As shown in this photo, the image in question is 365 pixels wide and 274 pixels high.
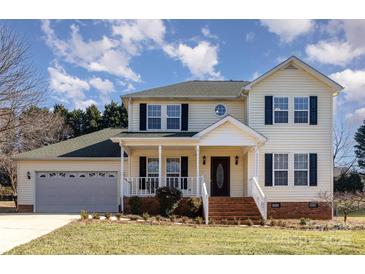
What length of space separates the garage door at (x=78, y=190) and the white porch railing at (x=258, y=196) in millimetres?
6791

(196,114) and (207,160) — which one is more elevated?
(196,114)

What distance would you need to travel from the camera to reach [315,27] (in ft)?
54.4

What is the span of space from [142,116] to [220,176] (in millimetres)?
4634

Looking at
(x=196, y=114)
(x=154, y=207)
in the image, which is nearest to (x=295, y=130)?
(x=196, y=114)

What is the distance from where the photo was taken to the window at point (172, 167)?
827 inches

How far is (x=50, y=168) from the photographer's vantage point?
21562 millimetres

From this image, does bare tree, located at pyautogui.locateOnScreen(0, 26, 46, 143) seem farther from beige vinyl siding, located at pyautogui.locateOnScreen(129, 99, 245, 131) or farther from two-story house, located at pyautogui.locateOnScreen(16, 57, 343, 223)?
beige vinyl siding, located at pyautogui.locateOnScreen(129, 99, 245, 131)

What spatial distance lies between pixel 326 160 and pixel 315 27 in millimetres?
6315

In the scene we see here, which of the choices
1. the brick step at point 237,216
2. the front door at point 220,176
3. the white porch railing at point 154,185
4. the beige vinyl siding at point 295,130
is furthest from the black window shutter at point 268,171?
the white porch railing at point 154,185

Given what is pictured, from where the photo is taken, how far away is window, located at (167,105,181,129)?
20953 millimetres

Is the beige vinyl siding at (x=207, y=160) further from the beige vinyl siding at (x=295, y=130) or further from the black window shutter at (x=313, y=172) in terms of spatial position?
the black window shutter at (x=313, y=172)

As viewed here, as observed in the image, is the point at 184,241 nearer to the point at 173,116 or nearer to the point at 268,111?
the point at 268,111
